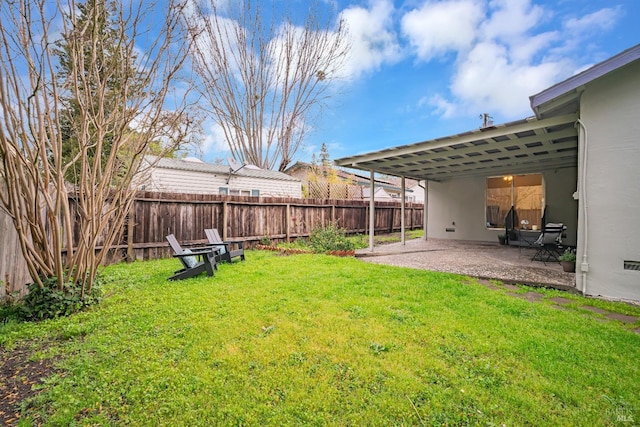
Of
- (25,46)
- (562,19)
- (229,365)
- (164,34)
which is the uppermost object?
(562,19)

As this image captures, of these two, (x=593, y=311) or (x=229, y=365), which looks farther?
(x=593, y=311)

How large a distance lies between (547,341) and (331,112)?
1980 centimetres

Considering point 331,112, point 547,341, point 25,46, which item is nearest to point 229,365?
point 547,341

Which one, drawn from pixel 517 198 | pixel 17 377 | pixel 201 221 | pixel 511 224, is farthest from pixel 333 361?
pixel 517 198

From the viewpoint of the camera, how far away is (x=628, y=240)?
3793mm

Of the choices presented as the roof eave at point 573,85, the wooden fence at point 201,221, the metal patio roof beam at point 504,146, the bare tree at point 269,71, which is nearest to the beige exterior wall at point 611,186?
the roof eave at point 573,85

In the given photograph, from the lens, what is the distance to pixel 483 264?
20.2ft

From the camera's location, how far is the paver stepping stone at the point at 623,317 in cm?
317

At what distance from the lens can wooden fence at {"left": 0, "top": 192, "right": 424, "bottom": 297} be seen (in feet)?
21.1

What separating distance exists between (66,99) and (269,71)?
56.9 ft

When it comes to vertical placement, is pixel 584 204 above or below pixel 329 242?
above

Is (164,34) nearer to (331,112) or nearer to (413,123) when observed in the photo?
(331,112)

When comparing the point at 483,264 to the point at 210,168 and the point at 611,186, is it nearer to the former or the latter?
the point at 611,186

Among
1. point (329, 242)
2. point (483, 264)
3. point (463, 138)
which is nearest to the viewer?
point (463, 138)
